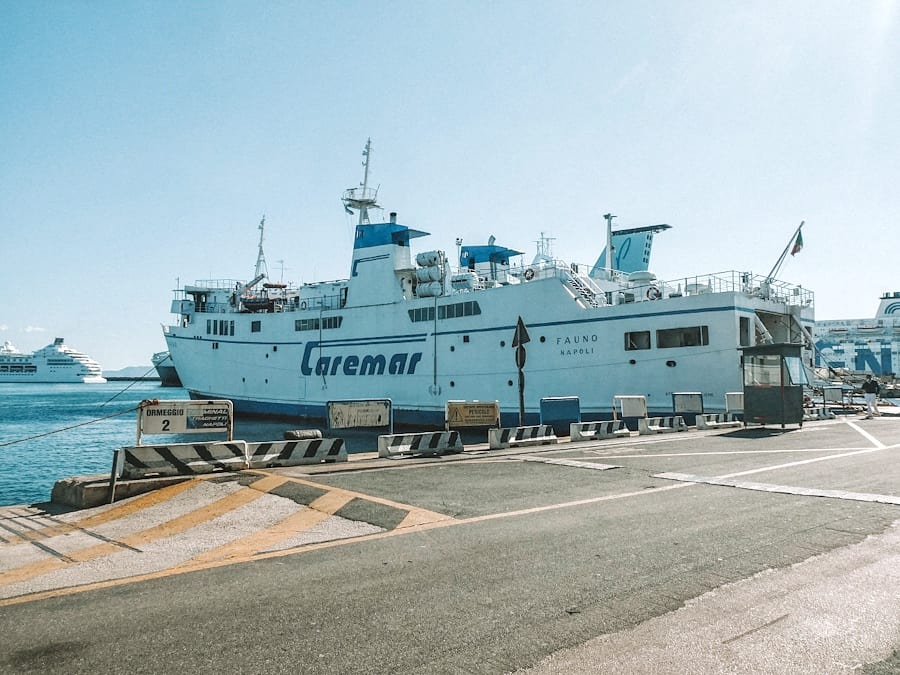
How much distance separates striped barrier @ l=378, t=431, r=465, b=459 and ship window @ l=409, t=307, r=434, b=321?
17999 mm

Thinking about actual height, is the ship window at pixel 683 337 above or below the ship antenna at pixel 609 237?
below

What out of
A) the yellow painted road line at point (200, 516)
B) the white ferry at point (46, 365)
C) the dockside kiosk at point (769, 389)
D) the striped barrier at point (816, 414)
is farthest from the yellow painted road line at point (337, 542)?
the white ferry at point (46, 365)

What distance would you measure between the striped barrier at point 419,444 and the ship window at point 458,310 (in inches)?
635

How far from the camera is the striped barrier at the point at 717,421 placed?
19.2m

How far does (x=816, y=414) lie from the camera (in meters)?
22.9

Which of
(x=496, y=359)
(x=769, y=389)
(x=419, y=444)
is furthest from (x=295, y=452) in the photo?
(x=496, y=359)

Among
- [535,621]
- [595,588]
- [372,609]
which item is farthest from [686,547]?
[372,609]

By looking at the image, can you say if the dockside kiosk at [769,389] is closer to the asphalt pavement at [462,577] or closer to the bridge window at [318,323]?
the asphalt pavement at [462,577]

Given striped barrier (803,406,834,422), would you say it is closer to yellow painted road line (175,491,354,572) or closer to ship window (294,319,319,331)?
yellow painted road line (175,491,354,572)

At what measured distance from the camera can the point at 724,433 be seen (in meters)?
17.3

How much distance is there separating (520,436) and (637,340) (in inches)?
447

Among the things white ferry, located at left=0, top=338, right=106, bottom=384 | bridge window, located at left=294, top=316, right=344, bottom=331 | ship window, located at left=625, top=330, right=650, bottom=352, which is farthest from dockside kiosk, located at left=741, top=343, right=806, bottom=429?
white ferry, located at left=0, top=338, right=106, bottom=384

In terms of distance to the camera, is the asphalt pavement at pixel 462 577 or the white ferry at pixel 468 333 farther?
the white ferry at pixel 468 333

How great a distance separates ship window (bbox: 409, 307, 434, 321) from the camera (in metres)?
31.0
